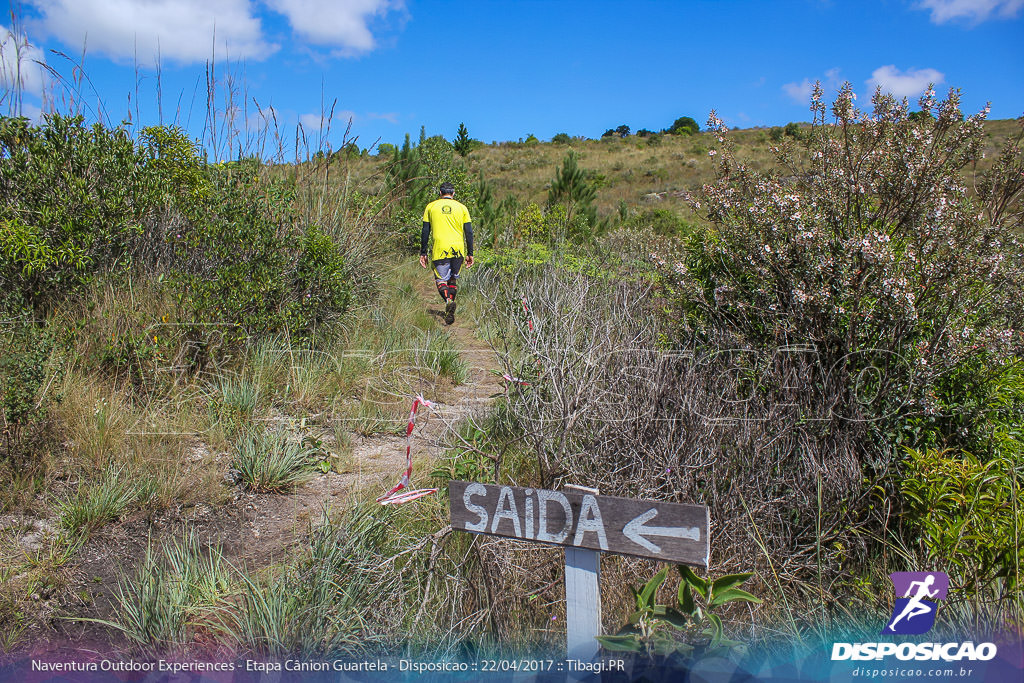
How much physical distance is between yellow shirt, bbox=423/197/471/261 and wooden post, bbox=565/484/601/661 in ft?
23.5

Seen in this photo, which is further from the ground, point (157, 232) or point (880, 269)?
point (157, 232)

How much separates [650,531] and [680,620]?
12.3 inches

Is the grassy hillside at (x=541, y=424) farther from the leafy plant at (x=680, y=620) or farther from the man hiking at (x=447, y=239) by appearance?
the man hiking at (x=447, y=239)

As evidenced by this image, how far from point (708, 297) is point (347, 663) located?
281 centimetres

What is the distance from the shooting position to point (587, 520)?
6.49ft

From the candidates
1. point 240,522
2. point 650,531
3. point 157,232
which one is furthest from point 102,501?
point 157,232

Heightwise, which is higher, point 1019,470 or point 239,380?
point 239,380

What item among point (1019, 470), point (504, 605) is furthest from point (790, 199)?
point (504, 605)

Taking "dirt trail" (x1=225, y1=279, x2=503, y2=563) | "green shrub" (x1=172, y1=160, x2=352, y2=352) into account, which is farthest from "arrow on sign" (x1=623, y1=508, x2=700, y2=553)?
"green shrub" (x1=172, y1=160, x2=352, y2=352)

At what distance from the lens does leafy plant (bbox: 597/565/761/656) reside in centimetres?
191

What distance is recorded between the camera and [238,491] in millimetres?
3883

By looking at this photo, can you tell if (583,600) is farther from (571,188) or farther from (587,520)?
(571,188)

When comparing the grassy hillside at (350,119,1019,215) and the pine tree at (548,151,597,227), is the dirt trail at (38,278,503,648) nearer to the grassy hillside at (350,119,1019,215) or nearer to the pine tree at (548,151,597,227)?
the pine tree at (548,151,597,227)

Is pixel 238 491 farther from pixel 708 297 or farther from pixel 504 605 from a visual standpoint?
pixel 708 297
